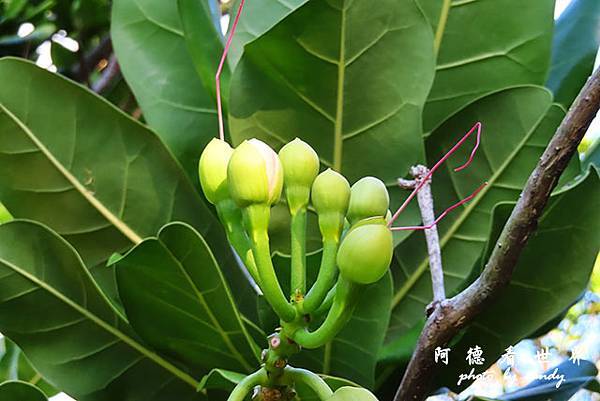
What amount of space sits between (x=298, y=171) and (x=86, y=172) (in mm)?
282

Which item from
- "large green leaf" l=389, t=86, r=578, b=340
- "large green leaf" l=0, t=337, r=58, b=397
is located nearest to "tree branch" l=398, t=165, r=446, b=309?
"large green leaf" l=389, t=86, r=578, b=340

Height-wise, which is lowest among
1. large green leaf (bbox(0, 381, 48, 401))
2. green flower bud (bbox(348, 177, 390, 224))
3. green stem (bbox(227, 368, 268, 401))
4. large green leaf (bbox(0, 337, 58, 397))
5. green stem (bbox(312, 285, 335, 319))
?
large green leaf (bbox(0, 337, 58, 397))

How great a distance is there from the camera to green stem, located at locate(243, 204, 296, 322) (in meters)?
0.44

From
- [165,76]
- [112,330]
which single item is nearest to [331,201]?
[112,330]

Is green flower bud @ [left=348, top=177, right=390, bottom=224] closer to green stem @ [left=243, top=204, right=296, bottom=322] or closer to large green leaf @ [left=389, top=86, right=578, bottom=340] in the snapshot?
green stem @ [left=243, top=204, right=296, bottom=322]

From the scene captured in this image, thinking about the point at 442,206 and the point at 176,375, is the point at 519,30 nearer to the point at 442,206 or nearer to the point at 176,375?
the point at 442,206

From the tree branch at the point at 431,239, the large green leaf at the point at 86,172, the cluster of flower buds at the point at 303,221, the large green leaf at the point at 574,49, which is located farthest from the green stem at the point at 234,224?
the large green leaf at the point at 574,49

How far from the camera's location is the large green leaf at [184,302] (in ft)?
1.79

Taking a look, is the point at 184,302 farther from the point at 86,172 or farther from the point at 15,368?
the point at 15,368

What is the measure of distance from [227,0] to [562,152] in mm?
1078

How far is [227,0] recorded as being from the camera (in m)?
1.40

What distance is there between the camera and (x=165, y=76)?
756 mm

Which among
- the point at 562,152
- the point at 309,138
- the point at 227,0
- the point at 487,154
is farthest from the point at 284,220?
the point at 227,0

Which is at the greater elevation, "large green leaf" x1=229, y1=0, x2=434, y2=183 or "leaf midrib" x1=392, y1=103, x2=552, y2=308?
"large green leaf" x1=229, y1=0, x2=434, y2=183
